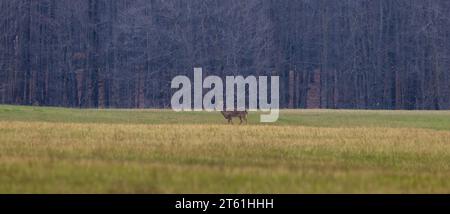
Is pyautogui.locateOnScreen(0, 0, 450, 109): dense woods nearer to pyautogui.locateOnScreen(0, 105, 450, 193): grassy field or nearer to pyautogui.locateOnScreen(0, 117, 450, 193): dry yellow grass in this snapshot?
pyautogui.locateOnScreen(0, 105, 450, 193): grassy field

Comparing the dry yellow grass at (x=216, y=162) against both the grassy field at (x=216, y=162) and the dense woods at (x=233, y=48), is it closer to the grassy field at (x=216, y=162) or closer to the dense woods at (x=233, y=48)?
the grassy field at (x=216, y=162)

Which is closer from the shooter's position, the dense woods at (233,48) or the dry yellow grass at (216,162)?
the dry yellow grass at (216,162)

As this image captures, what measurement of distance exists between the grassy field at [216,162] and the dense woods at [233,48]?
38087 mm

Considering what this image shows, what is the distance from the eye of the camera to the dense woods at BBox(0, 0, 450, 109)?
63.4 m

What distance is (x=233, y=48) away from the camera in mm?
64125

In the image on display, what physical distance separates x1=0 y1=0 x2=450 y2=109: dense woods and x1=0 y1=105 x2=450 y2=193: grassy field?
38087 mm

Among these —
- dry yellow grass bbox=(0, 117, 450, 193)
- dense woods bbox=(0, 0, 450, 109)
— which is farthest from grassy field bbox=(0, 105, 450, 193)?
dense woods bbox=(0, 0, 450, 109)

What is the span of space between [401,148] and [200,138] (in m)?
5.60

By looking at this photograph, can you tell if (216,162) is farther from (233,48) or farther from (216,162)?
(233,48)

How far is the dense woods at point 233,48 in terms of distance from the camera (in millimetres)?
63406

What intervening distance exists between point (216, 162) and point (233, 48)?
49.6 meters

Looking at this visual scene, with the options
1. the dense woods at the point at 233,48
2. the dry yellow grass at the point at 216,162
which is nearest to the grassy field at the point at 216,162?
the dry yellow grass at the point at 216,162

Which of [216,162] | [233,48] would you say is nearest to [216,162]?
[216,162]

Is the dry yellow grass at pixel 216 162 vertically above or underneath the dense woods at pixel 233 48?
underneath
